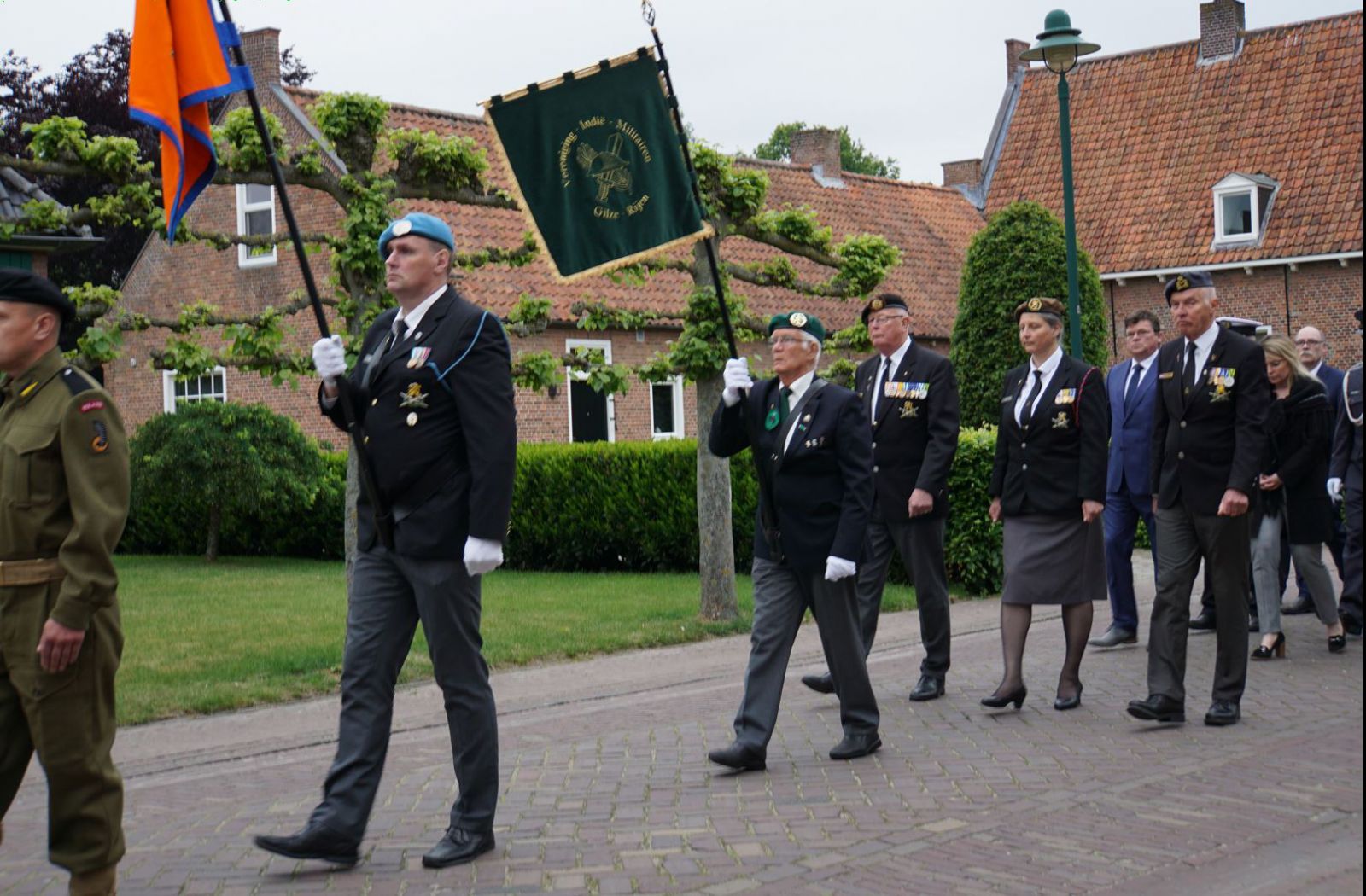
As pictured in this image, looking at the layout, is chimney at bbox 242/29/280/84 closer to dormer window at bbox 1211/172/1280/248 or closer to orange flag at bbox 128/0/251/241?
dormer window at bbox 1211/172/1280/248

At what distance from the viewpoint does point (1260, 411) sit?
759 cm

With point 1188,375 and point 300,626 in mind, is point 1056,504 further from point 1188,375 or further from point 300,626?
point 300,626

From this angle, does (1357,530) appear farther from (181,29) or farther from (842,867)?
(181,29)

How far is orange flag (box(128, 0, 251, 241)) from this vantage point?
19.2ft

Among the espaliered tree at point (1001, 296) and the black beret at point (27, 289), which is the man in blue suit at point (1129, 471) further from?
the espaliered tree at point (1001, 296)

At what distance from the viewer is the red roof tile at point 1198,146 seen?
101 feet

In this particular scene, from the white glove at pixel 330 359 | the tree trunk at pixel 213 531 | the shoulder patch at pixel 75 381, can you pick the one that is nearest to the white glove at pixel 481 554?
the white glove at pixel 330 359

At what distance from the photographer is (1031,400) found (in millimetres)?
8398

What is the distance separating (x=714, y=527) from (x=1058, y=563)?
472cm

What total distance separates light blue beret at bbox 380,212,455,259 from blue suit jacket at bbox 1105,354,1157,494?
601cm

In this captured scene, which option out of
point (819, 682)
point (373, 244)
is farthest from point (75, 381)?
point (373, 244)

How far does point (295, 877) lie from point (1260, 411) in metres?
4.80

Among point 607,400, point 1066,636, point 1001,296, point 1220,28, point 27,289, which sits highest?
point 1220,28

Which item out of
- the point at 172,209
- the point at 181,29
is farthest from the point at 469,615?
the point at 181,29
